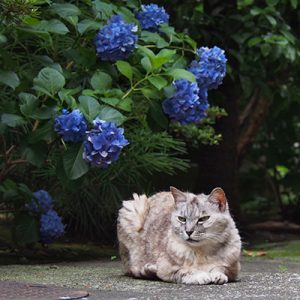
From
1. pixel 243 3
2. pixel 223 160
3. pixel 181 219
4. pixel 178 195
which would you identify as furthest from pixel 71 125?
pixel 223 160

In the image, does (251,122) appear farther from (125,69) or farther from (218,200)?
(218,200)

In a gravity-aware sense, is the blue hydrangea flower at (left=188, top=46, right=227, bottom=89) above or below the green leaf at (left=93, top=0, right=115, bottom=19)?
below

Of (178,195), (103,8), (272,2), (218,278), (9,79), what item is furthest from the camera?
(272,2)

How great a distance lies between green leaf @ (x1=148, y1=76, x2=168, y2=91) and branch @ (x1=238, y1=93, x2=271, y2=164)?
4.67 m

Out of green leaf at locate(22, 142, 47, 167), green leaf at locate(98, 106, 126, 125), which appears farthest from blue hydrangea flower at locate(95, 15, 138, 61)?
green leaf at locate(22, 142, 47, 167)

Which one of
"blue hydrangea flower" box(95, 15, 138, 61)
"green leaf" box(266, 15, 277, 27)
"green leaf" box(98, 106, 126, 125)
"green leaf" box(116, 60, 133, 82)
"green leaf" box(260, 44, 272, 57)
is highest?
"green leaf" box(266, 15, 277, 27)

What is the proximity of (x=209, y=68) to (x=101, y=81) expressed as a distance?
2.46ft

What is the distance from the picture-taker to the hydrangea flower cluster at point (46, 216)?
21.5 feet

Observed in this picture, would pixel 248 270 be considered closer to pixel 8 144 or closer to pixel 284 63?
pixel 8 144

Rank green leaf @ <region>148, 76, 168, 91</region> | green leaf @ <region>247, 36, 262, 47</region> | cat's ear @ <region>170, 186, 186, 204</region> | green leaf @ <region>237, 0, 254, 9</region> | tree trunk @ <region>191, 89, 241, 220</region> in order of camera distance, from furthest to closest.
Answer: tree trunk @ <region>191, 89, 241, 220</region>
green leaf @ <region>237, 0, 254, 9</region>
green leaf @ <region>247, 36, 262, 47</region>
green leaf @ <region>148, 76, 168, 91</region>
cat's ear @ <region>170, 186, 186, 204</region>

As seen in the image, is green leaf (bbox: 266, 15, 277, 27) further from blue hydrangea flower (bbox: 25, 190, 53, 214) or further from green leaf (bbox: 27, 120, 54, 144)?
green leaf (bbox: 27, 120, 54, 144)

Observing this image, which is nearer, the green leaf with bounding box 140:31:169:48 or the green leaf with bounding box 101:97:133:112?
the green leaf with bounding box 101:97:133:112

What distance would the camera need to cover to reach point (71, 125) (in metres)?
5.22

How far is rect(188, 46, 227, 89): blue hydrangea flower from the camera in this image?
5.85 metres
